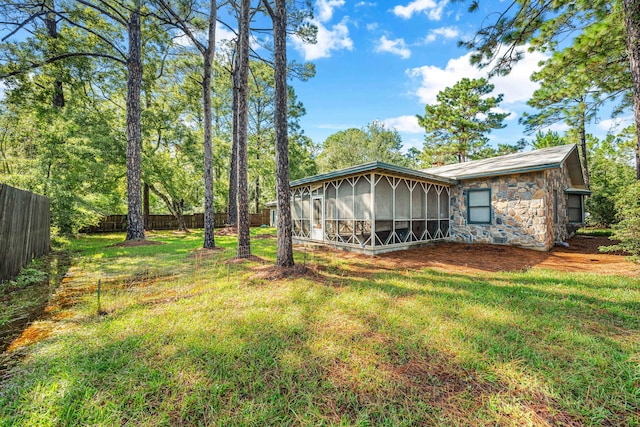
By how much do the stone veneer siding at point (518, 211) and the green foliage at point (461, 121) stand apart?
39.3 ft

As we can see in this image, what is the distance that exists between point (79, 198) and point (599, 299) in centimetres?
1449

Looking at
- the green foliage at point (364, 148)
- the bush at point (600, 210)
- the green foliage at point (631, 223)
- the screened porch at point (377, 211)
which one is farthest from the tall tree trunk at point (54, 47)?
the bush at point (600, 210)

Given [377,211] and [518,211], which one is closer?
[377,211]

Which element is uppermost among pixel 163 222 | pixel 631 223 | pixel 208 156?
pixel 208 156

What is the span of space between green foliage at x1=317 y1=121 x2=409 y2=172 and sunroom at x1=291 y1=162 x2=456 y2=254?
1663cm

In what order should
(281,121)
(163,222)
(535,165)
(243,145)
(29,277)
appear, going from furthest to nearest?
(163,222), (535,165), (243,145), (281,121), (29,277)

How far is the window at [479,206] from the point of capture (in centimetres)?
879

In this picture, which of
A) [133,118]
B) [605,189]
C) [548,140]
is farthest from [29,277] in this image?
[548,140]

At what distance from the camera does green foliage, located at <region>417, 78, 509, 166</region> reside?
62.8 feet

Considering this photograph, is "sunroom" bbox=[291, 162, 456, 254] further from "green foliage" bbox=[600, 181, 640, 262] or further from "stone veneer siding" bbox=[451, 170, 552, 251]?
"green foliage" bbox=[600, 181, 640, 262]

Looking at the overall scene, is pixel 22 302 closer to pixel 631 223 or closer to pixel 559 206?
pixel 631 223

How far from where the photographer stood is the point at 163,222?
60.2 ft

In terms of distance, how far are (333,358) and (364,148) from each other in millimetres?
25619

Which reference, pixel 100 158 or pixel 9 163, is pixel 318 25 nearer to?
pixel 100 158
